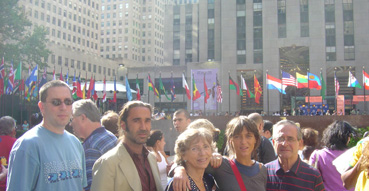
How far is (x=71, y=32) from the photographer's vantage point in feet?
298

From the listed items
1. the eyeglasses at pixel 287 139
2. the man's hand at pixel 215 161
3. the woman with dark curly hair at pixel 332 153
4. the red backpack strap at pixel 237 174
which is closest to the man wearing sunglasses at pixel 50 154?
the man's hand at pixel 215 161

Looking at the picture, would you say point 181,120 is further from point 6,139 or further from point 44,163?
point 44,163

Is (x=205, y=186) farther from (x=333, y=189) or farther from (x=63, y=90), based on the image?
(x=333, y=189)

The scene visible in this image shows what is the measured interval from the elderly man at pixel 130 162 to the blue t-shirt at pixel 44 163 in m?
0.27

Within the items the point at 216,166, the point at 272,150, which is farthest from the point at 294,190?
the point at 272,150

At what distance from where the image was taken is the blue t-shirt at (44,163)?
113 inches

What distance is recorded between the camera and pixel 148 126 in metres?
3.44

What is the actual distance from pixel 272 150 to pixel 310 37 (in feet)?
149

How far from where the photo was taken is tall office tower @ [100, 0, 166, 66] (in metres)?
113

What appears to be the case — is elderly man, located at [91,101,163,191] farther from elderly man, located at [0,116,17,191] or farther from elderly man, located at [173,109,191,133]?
elderly man, located at [173,109,191,133]

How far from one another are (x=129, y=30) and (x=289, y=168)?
113 m

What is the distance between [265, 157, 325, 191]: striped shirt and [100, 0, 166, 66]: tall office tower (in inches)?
4153

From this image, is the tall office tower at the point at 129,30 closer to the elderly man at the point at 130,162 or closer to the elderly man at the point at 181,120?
the elderly man at the point at 181,120

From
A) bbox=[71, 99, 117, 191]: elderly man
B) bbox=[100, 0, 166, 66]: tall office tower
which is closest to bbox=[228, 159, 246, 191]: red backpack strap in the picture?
bbox=[71, 99, 117, 191]: elderly man
